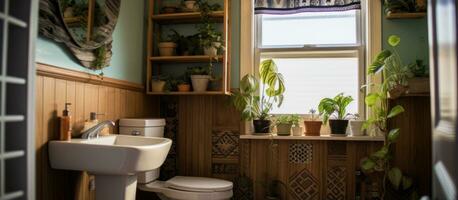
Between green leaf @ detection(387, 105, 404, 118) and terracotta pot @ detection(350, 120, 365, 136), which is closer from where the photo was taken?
green leaf @ detection(387, 105, 404, 118)

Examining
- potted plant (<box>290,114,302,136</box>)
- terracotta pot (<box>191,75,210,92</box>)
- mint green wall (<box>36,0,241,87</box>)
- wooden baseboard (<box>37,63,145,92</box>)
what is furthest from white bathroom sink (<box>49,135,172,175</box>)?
potted plant (<box>290,114,302,136</box>)

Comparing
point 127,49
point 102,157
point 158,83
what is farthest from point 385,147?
point 127,49

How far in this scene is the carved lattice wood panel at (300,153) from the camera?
8.54 ft

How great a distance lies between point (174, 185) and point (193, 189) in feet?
0.55

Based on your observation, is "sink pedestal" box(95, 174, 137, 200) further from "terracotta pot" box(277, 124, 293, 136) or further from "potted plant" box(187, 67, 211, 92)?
"terracotta pot" box(277, 124, 293, 136)

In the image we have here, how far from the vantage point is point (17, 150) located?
0.98 meters

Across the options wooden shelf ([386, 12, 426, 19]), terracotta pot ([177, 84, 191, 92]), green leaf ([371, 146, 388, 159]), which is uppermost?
wooden shelf ([386, 12, 426, 19])

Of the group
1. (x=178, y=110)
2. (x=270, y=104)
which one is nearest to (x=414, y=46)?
(x=270, y=104)

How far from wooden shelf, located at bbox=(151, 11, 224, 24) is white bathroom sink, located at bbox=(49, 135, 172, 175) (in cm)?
132

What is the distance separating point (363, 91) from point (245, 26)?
1107 millimetres

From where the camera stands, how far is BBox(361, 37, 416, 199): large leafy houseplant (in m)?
2.31

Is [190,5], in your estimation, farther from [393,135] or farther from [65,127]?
[393,135]

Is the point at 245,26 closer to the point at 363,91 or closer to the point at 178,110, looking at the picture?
the point at 178,110

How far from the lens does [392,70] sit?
233 centimetres
